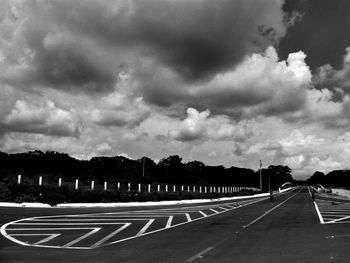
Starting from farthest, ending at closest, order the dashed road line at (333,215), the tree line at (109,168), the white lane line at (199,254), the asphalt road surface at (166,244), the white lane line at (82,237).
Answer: the tree line at (109,168), the dashed road line at (333,215), the white lane line at (82,237), the asphalt road surface at (166,244), the white lane line at (199,254)

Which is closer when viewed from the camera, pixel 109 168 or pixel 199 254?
pixel 199 254

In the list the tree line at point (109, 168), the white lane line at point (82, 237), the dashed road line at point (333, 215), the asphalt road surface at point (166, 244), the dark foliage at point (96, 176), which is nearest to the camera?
the asphalt road surface at point (166, 244)

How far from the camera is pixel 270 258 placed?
9289 millimetres

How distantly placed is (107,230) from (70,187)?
19.5m

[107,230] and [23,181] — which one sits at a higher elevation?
[23,181]

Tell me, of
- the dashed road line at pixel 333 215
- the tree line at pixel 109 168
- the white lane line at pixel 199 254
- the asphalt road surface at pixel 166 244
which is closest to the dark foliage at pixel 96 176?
the tree line at pixel 109 168

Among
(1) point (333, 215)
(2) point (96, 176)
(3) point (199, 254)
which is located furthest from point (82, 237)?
(2) point (96, 176)

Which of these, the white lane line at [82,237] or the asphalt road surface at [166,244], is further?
the white lane line at [82,237]

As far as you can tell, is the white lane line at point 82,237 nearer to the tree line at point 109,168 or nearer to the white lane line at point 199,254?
the white lane line at point 199,254

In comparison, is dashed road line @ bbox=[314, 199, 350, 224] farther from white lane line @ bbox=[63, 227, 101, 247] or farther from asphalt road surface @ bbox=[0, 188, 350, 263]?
white lane line @ bbox=[63, 227, 101, 247]

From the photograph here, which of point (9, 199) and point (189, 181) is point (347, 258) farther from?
point (189, 181)

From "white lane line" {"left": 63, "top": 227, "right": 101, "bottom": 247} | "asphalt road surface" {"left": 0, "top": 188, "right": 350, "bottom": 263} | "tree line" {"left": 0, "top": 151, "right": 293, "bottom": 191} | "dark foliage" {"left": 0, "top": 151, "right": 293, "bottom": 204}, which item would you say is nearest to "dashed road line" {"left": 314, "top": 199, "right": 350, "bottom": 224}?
"asphalt road surface" {"left": 0, "top": 188, "right": 350, "bottom": 263}

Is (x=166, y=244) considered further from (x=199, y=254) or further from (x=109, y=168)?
(x=109, y=168)

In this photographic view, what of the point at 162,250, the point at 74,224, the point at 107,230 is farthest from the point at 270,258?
the point at 74,224
